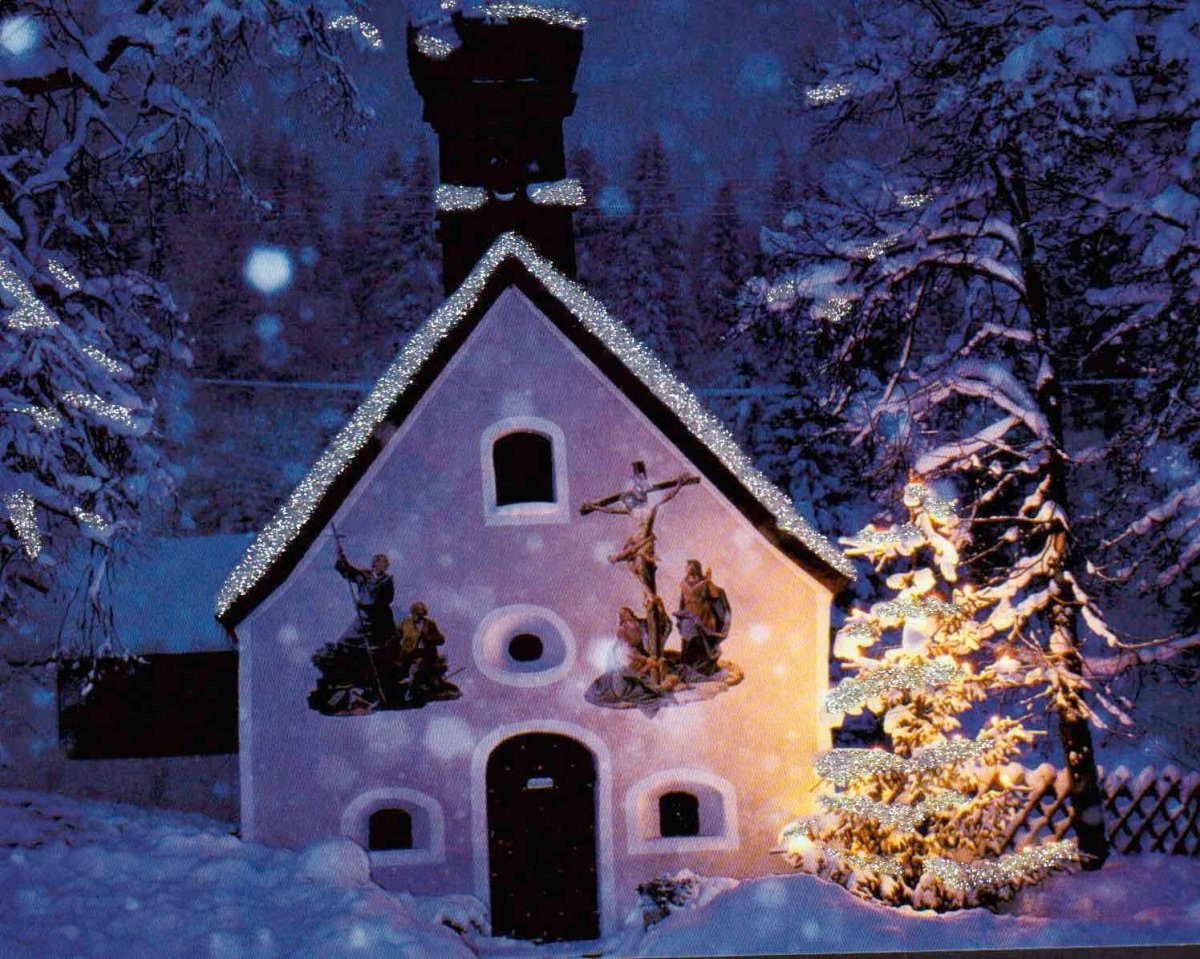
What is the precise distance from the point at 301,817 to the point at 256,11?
4.79 m

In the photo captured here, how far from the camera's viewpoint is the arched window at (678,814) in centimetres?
765

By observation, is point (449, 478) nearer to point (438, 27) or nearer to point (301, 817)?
point (301, 817)

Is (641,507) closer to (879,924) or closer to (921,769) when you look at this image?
(921,769)

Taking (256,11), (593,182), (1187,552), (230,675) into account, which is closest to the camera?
(256,11)

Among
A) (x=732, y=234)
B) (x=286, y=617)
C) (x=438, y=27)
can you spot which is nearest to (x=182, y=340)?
(x=286, y=617)

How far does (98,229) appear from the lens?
6957mm

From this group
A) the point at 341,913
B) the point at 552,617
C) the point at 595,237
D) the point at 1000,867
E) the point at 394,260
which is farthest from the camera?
the point at 595,237

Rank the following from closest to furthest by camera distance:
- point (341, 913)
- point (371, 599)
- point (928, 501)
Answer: point (341, 913) → point (928, 501) → point (371, 599)

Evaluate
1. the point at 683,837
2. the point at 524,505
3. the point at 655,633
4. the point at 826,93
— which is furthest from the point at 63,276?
the point at 683,837

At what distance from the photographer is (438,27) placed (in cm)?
782

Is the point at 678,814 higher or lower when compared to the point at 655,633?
lower

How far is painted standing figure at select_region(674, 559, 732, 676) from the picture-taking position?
746 cm

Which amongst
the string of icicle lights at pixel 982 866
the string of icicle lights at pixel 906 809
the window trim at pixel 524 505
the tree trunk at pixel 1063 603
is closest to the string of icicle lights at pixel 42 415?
the window trim at pixel 524 505

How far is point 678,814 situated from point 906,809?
5.60ft
